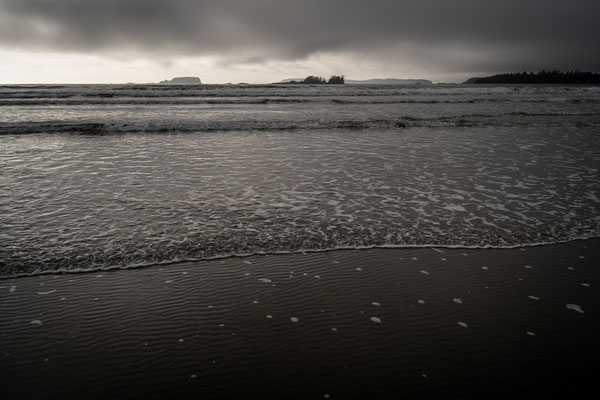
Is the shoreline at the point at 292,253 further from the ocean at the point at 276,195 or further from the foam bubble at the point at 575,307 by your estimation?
the foam bubble at the point at 575,307

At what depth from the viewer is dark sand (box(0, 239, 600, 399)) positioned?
396 centimetres

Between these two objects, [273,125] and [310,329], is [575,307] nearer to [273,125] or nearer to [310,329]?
[310,329]

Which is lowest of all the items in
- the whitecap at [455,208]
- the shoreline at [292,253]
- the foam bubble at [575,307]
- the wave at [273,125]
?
the foam bubble at [575,307]

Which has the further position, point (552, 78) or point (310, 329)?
point (552, 78)

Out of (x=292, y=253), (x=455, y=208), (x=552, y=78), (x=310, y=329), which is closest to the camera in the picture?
(x=310, y=329)

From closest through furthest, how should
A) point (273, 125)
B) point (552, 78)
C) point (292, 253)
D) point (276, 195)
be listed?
point (292, 253) → point (276, 195) → point (273, 125) → point (552, 78)

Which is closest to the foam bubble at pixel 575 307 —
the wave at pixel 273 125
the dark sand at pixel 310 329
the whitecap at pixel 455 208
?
the dark sand at pixel 310 329

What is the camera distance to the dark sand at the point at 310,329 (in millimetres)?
3955

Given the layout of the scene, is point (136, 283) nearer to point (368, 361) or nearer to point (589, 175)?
point (368, 361)

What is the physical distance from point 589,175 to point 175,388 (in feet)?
43.6

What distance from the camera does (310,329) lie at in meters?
4.81

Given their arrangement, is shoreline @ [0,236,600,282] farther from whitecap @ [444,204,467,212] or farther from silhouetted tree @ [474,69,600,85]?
silhouetted tree @ [474,69,600,85]

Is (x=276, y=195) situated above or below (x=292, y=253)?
above

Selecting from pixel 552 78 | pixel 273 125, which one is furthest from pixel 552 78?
pixel 273 125
